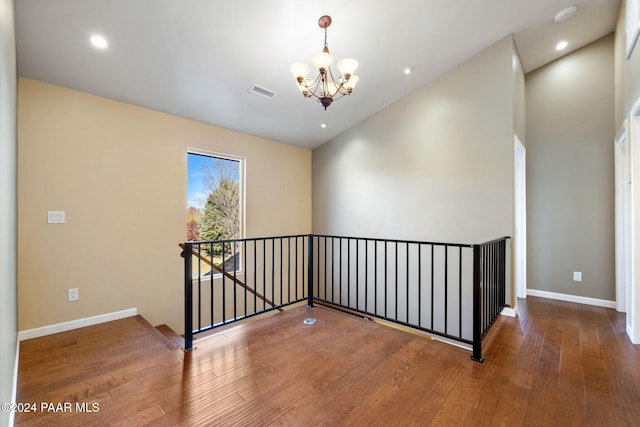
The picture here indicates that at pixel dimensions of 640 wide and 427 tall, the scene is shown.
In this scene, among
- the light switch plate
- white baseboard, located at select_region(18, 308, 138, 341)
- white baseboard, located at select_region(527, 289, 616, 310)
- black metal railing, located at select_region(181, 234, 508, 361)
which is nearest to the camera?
black metal railing, located at select_region(181, 234, 508, 361)

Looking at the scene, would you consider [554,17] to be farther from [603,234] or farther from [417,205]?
[603,234]

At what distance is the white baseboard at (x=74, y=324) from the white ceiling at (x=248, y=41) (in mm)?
2536

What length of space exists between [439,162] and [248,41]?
9.27ft

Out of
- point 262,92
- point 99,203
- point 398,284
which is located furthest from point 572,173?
point 99,203

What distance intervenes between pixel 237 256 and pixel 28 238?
7.91 ft

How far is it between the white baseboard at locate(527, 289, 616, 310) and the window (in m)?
→ 4.69

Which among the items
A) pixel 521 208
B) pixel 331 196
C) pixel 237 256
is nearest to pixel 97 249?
pixel 237 256

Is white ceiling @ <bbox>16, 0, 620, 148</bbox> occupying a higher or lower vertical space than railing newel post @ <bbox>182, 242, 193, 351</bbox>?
higher

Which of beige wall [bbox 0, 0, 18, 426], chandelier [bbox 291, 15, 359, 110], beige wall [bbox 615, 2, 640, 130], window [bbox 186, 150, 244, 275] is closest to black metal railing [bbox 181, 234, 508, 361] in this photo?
window [bbox 186, 150, 244, 275]

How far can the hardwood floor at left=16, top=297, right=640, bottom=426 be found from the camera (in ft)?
5.38

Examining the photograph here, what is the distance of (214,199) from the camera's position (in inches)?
168

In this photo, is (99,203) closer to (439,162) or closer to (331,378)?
(331,378)

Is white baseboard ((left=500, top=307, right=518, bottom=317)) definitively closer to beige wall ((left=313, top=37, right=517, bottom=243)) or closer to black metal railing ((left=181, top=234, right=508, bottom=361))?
black metal railing ((left=181, top=234, right=508, bottom=361))

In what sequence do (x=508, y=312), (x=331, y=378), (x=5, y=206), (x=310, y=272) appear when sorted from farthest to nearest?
1. (x=310, y=272)
2. (x=508, y=312)
3. (x=331, y=378)
4. (x=5, y=206)
